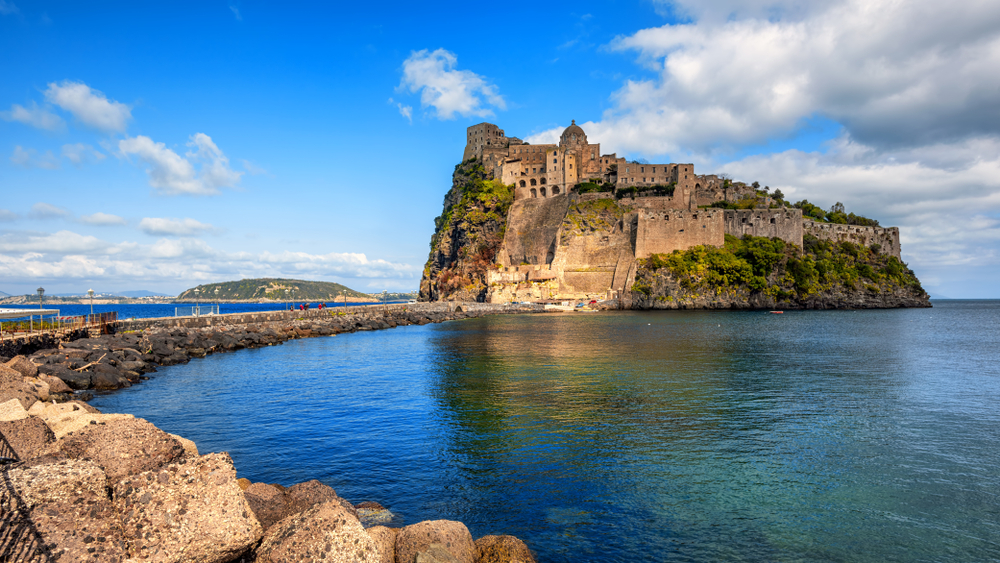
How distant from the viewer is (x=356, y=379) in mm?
21969

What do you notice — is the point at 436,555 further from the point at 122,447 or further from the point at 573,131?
the point at 573,131

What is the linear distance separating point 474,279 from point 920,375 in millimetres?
63973

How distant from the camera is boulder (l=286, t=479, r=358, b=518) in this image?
7.17 m

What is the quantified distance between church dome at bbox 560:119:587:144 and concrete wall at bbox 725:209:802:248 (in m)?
29.1

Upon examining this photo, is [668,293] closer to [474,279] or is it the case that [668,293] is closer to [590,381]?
[474,279]

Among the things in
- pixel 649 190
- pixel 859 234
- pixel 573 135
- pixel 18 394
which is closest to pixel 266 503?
pixel 18 394

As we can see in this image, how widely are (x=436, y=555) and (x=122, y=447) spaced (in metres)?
3.68

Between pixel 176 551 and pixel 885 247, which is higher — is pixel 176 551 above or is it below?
below

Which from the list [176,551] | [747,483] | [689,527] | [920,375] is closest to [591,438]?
[747,483]

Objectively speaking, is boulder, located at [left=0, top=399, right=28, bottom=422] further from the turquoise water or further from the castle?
the castle

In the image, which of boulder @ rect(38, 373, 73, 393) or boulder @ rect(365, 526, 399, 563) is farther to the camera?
boulder @ rect(38, 373, 73, 393)

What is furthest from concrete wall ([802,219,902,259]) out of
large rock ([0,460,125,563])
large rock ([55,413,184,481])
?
large rock ([0,460,125,563])

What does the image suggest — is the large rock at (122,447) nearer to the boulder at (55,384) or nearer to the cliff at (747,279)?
the boulder at (55,384)

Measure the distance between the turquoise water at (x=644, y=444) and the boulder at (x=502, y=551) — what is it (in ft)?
2.98
